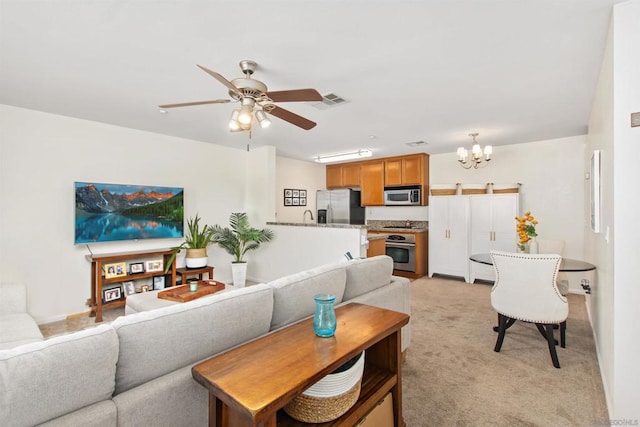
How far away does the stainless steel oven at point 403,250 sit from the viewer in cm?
554

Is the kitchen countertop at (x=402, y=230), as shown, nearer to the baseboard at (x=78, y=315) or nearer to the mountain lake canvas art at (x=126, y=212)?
the mountain lake canvas art at (x=126, y=212)

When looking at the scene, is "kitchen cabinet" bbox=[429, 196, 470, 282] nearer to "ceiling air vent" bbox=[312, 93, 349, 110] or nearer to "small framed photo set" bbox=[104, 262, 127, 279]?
"ceiling air vent" bbox=[312, 93, 349, 110]

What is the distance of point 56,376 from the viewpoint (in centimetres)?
89

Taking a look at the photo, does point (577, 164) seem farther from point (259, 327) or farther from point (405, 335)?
point (259, 327)

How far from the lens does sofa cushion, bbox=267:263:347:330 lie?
160cm

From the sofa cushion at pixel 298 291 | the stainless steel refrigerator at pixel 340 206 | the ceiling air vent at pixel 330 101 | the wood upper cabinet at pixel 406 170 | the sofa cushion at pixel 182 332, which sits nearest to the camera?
the sofa cushion at pixel 182 332

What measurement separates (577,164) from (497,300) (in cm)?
337

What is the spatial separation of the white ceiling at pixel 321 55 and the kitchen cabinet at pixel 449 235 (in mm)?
1992

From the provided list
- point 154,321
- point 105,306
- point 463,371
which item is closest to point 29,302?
point 105,306

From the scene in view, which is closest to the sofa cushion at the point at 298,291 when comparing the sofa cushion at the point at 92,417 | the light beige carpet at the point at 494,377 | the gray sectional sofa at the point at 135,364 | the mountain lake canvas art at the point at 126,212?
the gray sectional sofa at the point at 135,364

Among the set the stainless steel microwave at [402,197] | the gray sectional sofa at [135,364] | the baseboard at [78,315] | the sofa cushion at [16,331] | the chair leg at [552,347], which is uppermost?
the stainless steel microwave at [402,197]

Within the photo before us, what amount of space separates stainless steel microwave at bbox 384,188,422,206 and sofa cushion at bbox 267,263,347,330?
428 centimetres

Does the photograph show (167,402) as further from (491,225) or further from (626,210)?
(491,225)

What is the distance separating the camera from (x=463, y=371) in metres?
2.35
